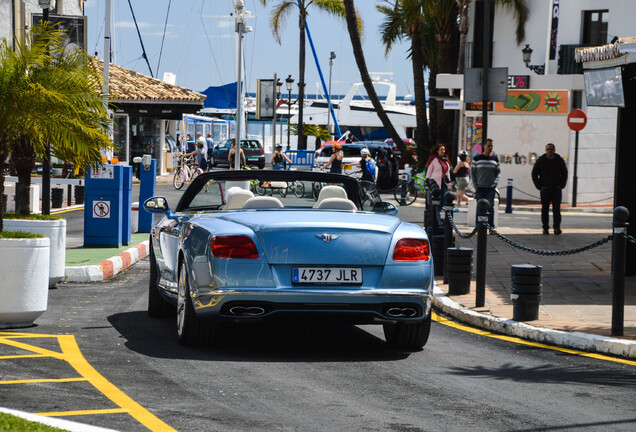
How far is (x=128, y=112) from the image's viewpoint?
152 ft

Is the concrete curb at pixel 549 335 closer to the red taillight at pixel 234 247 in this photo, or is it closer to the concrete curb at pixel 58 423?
the red taillight at pixel 234 247

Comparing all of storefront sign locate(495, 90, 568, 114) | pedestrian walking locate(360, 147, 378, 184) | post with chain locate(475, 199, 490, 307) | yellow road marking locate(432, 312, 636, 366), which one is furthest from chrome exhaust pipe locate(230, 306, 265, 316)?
storefront sign locate(495, 90, 568, 114)

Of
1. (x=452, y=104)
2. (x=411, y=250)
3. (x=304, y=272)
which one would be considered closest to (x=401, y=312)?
(x=411, y=250)

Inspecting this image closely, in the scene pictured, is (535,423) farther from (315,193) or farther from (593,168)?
(593,168)

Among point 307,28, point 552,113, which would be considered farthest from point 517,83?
point 307,28

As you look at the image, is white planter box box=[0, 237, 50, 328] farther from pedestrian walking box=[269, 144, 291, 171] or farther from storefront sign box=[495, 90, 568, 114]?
storefront sign box=[495, 90, 568, 114]

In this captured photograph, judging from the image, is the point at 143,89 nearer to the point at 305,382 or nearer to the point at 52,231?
the point at 52,231

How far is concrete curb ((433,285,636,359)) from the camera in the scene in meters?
8.62

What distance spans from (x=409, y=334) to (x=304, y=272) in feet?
3.80

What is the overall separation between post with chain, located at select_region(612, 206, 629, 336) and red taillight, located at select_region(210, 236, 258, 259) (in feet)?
9.96

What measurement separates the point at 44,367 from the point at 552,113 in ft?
103

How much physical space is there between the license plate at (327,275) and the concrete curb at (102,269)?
19.5 feet

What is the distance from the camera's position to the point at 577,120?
33219mm

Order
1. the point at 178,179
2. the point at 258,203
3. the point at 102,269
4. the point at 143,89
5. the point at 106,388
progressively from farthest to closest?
the point at 143,89, the point at 178,179, the point at 102,269, the point at 258,203, the point at 106,388
